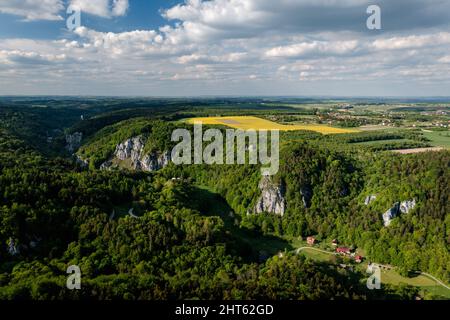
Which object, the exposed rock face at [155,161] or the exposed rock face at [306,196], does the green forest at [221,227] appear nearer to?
the exposed rock face at [306,196]

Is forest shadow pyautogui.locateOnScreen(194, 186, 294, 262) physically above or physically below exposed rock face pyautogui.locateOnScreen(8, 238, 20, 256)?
below

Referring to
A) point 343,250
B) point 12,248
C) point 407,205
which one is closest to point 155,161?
point 12,248

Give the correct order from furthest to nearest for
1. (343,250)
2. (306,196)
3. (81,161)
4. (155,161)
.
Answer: (81,161), (155,161), (306,196), (343,250)

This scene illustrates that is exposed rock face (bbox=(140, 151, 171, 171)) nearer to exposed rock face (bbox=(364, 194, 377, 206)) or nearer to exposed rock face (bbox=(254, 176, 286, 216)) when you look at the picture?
exposed rock face (bbox=(254, 176, 286, 216))

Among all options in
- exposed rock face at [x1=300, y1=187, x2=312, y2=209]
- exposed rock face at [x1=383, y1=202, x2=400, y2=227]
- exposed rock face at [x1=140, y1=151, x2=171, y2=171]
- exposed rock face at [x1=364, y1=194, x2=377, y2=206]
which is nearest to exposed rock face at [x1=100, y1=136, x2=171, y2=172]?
exposed rock face at [x1=140, y1=151, x2=171, y2=171]

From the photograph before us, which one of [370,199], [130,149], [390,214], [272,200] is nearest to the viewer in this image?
[390,214]

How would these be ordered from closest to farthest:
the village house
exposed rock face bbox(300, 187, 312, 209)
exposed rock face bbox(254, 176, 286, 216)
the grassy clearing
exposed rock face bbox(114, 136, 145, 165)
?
1. the village house
2. exposed rock face bbox(300, 187, 312, 209)
3. exposed rock face bbox(254, 176, 286, 216)
4. the grassy clearing
5. exposed rock face bbox(114, 136, 145, 165)

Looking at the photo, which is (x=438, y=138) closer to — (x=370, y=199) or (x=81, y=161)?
(x=370, y=199)
